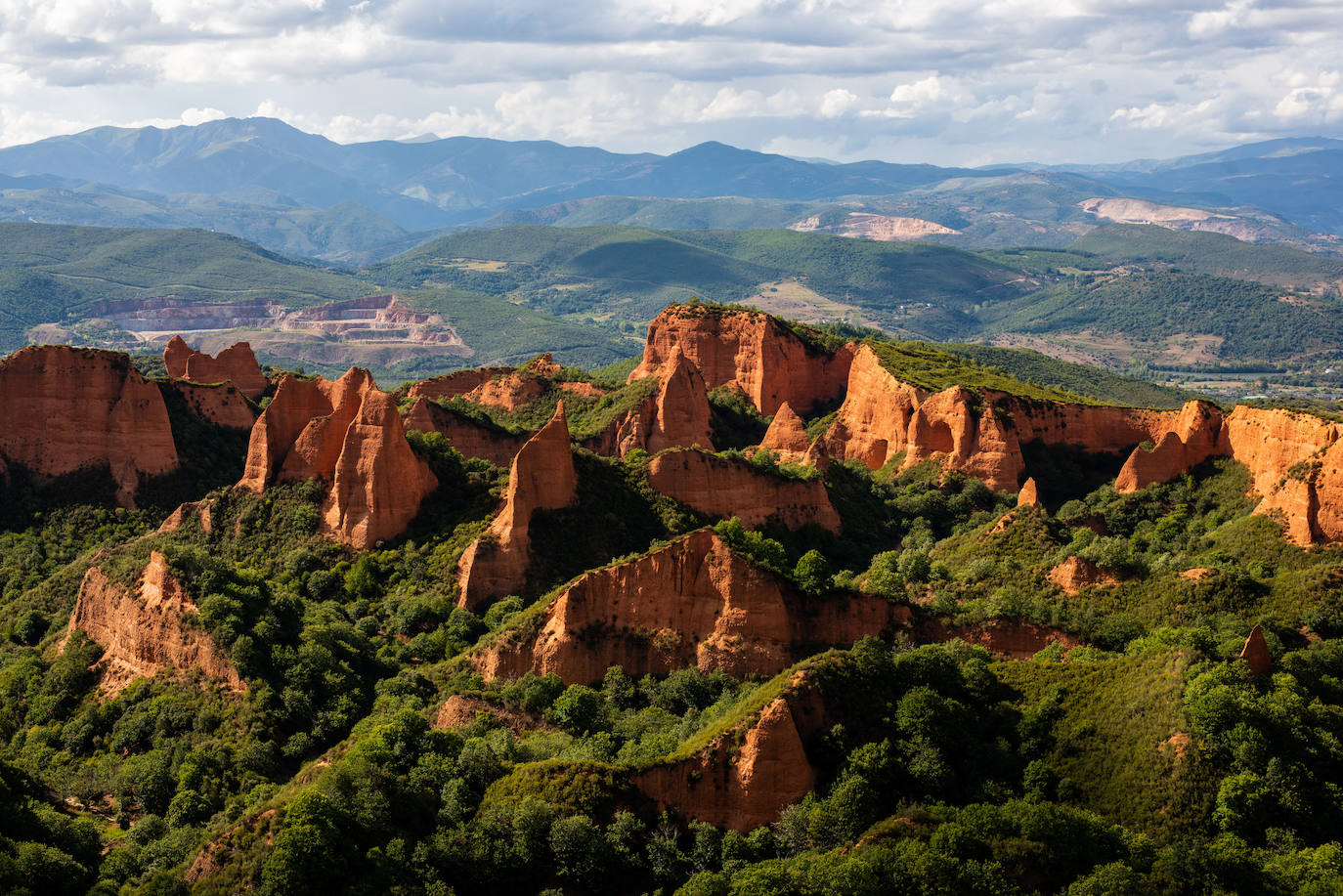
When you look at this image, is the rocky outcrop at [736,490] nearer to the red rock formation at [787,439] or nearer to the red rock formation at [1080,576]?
the red rock formation at [787,439]

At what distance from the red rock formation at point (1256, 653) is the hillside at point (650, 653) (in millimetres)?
217

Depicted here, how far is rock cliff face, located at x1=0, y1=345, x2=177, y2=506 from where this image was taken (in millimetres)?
70562

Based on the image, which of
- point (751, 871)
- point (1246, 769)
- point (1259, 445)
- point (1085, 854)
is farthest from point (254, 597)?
point (1259, 445)

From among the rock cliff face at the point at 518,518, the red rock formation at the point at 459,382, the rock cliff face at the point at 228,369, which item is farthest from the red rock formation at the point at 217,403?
the rock cliff face at the point at 518,518

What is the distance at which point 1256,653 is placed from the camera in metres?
40.6

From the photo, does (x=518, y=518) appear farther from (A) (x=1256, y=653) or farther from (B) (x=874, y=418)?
(B) (x=874, y=418)

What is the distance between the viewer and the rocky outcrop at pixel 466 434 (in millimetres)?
76000

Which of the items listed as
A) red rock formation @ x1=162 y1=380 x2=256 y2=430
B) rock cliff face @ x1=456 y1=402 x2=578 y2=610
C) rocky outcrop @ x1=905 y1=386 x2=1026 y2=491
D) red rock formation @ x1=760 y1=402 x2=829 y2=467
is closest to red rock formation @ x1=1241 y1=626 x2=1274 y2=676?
rock cliff face @ x1=456 y1=402 x2=578 y2=610

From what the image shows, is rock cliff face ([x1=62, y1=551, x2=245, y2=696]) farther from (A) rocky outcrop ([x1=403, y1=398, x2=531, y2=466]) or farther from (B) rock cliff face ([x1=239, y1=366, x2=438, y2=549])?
(A) rocky outcrop ([x1=403, y1=398, x2=531, y2=466])

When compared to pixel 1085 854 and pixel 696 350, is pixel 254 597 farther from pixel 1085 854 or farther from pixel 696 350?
pixel 696 350

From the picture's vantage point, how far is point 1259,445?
216 feet

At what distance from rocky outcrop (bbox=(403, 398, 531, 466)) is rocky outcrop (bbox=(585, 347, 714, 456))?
6337 mm

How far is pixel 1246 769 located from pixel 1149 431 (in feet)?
147

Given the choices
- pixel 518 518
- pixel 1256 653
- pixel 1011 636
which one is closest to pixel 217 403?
pixel 518 518
